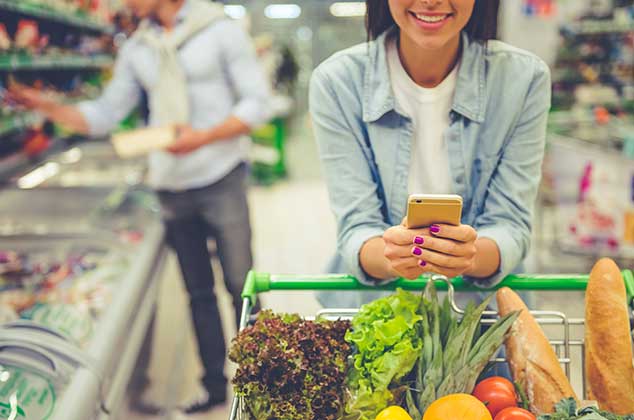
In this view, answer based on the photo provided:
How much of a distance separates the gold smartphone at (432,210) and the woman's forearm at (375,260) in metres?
0.23

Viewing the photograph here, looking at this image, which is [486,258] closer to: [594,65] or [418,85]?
[418,85]

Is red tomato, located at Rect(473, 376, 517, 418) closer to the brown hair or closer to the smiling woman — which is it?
the smiling woman

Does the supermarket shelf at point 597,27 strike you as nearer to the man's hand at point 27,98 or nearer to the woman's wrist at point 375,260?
the man's hand at point 27,98

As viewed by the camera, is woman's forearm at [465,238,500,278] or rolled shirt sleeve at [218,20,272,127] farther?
rolled shirt sleeve at [218,20,272,127]

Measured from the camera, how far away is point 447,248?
48.6 inches

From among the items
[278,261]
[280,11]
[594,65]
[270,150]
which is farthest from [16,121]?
[280,11]

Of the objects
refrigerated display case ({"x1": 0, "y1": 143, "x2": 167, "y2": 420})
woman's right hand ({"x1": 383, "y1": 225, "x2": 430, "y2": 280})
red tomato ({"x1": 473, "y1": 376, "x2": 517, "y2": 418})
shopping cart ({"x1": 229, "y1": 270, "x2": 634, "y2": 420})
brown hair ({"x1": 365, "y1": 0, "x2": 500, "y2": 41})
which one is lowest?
refrigerated display case ({"x1": 0, "y1": 143, "x2": 167, "y2": 420})

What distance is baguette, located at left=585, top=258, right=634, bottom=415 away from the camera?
1.30 metres

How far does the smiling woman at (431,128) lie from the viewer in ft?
5.08

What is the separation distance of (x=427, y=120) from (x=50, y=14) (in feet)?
8.86

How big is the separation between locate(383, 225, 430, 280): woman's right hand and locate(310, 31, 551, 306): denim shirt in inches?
7.7

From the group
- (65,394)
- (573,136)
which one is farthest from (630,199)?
(65,394)

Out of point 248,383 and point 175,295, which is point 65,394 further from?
point 175,295

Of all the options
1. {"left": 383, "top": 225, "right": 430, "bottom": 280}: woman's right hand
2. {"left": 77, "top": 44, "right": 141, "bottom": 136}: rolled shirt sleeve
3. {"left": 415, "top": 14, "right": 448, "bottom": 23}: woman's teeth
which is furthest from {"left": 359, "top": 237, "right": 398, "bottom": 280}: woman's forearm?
{"left": 77, "top": 44, "right": 141, "bottom": 136}: rolled shirt sleeve
